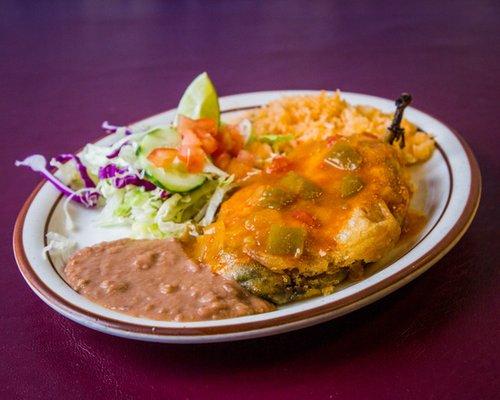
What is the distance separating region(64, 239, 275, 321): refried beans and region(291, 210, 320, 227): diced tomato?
369mm

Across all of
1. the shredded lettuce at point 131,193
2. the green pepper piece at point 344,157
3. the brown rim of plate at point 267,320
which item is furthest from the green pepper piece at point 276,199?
the brown rim of plate at point 267,320

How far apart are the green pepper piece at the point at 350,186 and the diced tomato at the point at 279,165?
1.12 feet

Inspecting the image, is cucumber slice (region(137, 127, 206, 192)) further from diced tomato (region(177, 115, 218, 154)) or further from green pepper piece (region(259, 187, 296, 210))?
green pepper piece (region(259, 187, 296, 210))

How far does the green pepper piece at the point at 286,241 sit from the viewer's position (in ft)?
7.84

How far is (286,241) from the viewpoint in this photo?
2.40 m

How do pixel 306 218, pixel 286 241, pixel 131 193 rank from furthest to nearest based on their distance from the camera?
pixel 131 193
pixel 306 218
pixel 286 241

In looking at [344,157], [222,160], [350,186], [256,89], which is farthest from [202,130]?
Answer: [256,89]

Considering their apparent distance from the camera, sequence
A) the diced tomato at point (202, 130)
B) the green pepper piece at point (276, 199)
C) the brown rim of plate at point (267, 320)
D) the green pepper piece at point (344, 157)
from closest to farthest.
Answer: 1. the brown rim of plate at point (267, 320)
2. the green pepper piece at point (276, 199)
3. the green pepper piece at point (344, 157)
4. the diced tomato at point (202, 130)

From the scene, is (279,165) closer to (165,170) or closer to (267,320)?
(165,170)

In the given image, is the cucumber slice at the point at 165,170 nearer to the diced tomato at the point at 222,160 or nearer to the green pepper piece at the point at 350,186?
the diced tomato at the point at 222,160

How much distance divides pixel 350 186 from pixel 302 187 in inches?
8.0

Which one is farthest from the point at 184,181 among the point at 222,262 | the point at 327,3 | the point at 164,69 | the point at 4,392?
the point at 327,3

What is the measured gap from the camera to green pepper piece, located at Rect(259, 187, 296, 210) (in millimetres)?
2605

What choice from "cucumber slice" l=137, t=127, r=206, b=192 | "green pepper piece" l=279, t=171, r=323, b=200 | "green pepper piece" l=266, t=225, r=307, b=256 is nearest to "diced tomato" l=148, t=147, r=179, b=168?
"cucumber slice" l=137, t=127, r=206, b=192
